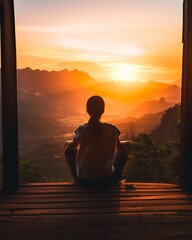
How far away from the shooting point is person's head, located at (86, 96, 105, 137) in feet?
10.2

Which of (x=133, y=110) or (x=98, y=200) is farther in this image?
(x=133, y=110)

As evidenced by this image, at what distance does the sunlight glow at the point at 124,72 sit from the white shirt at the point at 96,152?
217 cm

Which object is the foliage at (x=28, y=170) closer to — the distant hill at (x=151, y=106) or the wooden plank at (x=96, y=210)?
the wooden plank at (x=96, y=210)

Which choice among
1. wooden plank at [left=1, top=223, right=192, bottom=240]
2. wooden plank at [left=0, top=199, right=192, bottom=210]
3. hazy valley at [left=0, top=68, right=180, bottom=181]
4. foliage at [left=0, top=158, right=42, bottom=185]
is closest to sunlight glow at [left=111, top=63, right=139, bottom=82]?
foliage at [left=0, top=158, right=42, bottom=185]

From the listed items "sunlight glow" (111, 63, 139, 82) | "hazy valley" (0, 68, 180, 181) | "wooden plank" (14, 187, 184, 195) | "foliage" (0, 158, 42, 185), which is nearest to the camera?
"wooden plank" (14, 187, 184, 195)

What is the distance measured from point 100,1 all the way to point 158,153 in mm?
2742

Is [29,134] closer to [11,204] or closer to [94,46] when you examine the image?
[94,46]

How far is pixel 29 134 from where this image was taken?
40.9 metres

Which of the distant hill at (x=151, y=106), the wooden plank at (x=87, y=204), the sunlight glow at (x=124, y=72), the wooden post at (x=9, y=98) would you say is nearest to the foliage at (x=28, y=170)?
the sunlight glow at (x=124, y=72)

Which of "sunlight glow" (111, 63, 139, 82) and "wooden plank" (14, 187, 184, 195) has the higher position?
"sunlight glow" (111, 63, 139, 82)

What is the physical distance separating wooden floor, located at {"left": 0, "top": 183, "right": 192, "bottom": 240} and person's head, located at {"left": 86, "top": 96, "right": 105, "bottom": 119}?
0.68 m

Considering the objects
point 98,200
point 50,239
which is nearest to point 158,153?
point 98,200

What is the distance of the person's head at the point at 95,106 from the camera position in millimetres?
3094

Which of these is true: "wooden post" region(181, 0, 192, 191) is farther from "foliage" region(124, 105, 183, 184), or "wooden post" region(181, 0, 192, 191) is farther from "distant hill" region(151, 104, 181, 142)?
"distant hill" region(151, 104, 181, 142)
